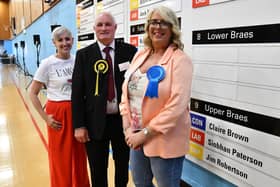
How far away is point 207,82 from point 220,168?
548mm

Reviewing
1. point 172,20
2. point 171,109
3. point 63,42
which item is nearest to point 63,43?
point 63,42

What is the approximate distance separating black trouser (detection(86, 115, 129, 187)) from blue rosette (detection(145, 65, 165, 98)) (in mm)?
538

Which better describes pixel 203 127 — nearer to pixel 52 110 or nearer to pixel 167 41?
pixel 167 41

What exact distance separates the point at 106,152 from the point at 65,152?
44 centimetres

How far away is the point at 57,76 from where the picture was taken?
1908mm

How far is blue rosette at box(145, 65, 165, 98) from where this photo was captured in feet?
3.92

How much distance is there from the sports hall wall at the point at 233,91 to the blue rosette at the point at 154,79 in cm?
51

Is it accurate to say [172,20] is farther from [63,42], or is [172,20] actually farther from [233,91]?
[63,42]

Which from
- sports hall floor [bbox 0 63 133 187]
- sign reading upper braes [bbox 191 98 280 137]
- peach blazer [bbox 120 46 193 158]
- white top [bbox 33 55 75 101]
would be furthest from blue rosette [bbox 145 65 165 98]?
sports hall floor [bbox 0 63 133 187]

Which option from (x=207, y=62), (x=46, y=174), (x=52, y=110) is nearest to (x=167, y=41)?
(x=207, y=62)

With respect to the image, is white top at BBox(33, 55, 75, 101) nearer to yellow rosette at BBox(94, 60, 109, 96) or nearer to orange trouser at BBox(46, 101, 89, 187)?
orange trouser at BBox(46, 101, 89, 187)

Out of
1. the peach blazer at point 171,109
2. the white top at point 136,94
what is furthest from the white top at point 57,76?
the peach blazer at point 171,109

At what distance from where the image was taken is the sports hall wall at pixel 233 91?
4.23ft

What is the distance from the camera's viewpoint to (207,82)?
169 centimetres
